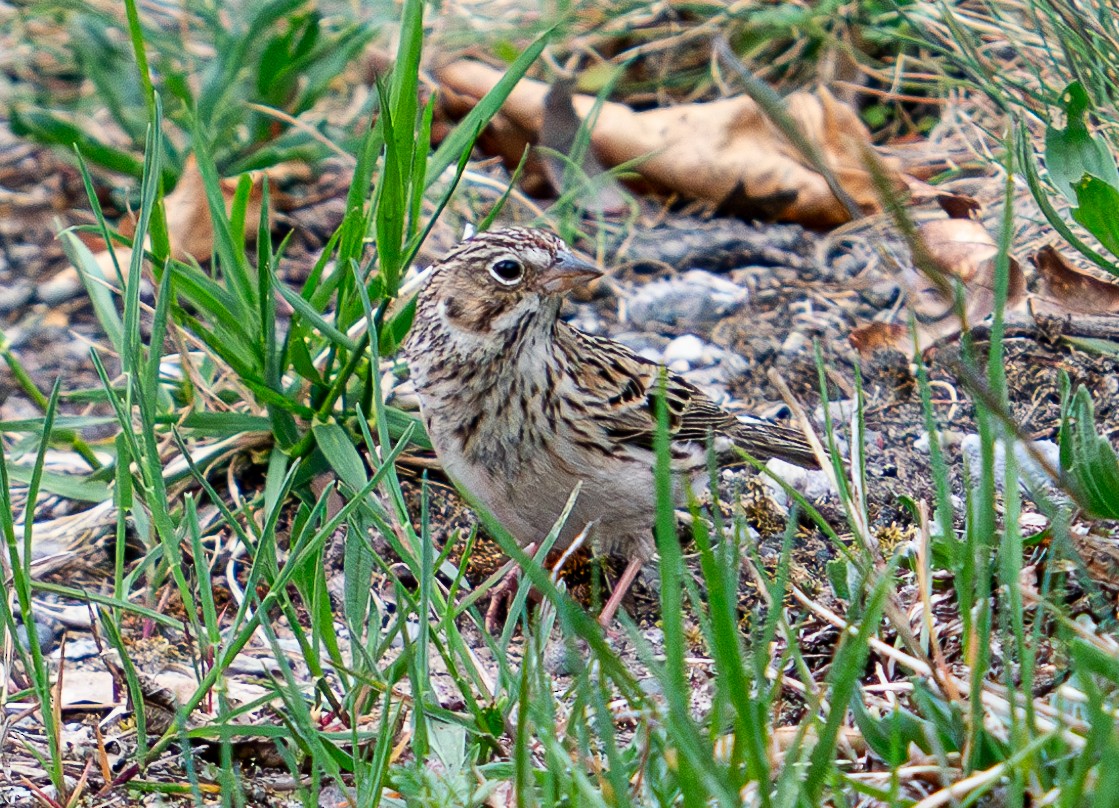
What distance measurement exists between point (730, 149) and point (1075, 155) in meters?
2.26

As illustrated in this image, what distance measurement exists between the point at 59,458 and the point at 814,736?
9.72ft

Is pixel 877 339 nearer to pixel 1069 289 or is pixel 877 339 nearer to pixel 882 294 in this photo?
pixel 882 294

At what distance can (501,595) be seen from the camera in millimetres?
4031

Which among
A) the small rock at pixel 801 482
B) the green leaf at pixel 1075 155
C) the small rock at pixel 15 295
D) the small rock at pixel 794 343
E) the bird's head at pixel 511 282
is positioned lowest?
the small rock at pixel 15 295

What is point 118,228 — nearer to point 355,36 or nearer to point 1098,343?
point 355,36

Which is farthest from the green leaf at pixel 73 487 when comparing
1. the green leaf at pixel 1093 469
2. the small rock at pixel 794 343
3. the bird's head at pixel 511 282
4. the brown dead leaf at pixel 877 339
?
the green leaf at pixel 1093 469

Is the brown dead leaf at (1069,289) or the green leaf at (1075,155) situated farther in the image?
the brown dead leaf at (1069,289)

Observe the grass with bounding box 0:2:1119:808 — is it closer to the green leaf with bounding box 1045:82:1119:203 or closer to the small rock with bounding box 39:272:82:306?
the green leaf with bounding box 1045:82:1119:203

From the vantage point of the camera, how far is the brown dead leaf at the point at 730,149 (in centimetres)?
554

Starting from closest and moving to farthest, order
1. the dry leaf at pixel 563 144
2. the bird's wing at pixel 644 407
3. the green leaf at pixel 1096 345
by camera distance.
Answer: the bird's wing at pixel 644 407 → the green leaf at pixel 1096 345 → the dry leaf at pixel 563 144

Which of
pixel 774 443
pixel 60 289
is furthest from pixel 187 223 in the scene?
pixel 774 443

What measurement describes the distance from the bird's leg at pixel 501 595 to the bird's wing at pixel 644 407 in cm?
48

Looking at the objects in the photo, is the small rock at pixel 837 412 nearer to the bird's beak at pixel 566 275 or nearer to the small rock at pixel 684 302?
the small rock at pixel 684 302

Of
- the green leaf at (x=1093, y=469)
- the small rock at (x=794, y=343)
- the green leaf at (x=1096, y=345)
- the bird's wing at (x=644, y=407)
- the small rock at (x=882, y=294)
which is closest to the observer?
the green leaf at (x=1093, y=469)
